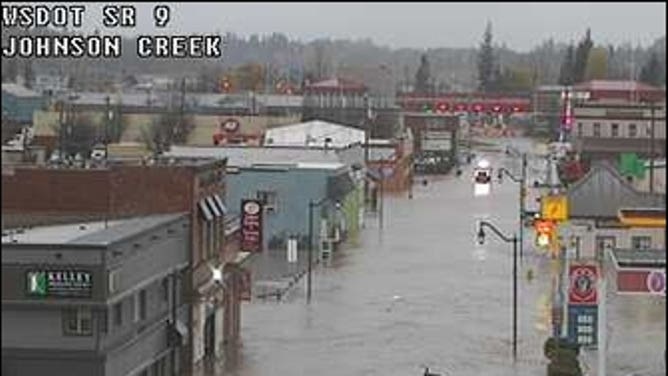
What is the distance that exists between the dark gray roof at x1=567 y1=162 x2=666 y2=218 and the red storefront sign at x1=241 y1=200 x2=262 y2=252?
508 cm

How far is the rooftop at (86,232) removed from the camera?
9.45 meters

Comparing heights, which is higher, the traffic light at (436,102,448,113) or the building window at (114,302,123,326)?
the traffic light at (436,102,448,113)

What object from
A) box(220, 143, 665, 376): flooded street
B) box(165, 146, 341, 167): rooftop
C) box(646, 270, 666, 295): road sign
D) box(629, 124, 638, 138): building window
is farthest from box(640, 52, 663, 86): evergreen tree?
box(165, 146, 341, 167): rooftop

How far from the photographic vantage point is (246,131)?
132 feet

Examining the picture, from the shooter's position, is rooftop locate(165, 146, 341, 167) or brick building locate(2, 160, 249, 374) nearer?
brick building locate(2, 160, 249, 374)

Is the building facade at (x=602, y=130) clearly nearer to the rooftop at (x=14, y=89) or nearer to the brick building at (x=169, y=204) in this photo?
the brick building at (x=169, y=204)

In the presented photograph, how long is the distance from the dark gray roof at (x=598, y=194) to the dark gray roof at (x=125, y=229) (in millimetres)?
9056

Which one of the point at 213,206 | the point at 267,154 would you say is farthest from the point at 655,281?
the point at 267,154

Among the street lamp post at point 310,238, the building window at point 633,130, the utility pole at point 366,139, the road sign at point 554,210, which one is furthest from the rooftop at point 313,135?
the road sign at point 554,210

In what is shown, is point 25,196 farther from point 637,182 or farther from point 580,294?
point 637,182

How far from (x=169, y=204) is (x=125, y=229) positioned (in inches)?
64.0

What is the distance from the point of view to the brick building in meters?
10.9

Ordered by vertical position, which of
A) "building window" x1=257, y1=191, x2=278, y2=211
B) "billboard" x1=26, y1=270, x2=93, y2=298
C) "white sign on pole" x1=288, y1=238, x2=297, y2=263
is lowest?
"white sign on pole" x1=288, y1=238, x2=297, y2=263

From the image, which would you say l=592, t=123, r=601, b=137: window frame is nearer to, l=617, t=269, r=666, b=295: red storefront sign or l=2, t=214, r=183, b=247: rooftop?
l=2, t=214, r=183, b=247: rooftop
